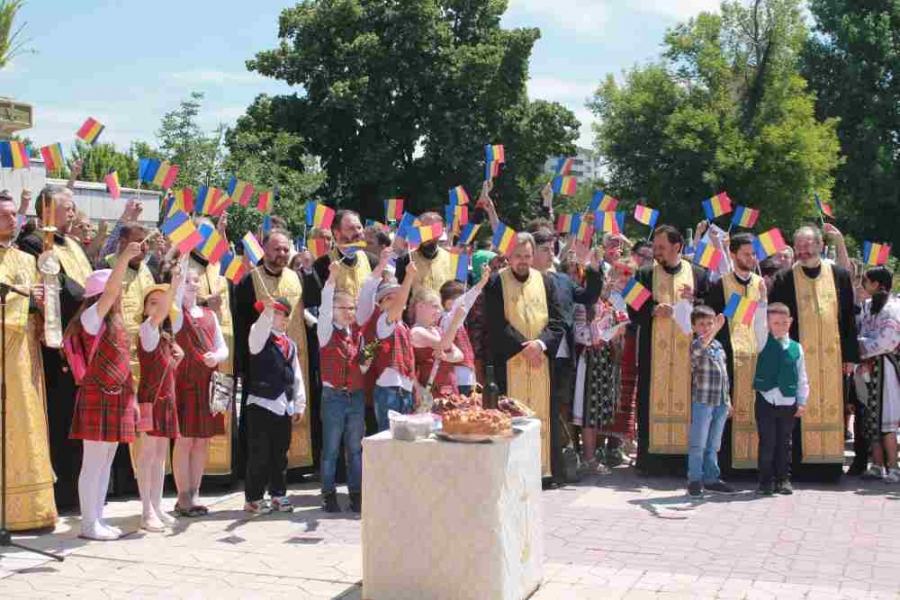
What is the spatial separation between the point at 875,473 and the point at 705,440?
194cm

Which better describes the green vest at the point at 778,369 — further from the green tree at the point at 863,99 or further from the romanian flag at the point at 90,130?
the green tree at the point at 863,99

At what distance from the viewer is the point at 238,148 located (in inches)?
1093

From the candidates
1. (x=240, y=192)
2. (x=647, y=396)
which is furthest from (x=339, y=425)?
(x=647, y=396)

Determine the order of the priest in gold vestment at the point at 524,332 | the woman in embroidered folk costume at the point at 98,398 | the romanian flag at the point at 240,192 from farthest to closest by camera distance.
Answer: the romanian flag at the point at 240,192 → the priest in gold vestment at the point at 524,332 → the woman in embroidered folk costume at the point at 98,398

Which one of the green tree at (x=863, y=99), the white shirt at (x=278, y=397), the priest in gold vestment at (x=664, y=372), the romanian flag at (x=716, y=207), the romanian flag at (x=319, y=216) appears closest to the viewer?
the white shirt at (x=278, y=397)

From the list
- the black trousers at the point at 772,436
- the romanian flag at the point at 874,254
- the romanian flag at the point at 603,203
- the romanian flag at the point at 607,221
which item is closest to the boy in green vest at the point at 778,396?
the black trousers at the point at 772,436

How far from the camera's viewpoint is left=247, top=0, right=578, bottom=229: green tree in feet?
109

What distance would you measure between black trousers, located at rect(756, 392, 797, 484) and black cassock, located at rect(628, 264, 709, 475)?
962 millimetres

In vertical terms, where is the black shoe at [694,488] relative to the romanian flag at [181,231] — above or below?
below

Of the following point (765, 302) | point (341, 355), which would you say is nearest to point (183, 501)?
point (341, 355)

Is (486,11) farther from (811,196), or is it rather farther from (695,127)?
(811,196)

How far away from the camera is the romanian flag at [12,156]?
8391mm

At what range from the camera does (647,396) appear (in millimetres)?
9711

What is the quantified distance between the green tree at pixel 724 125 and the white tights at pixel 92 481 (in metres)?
26.4
